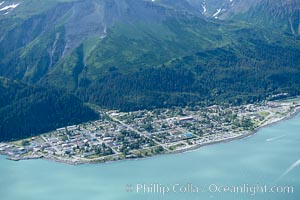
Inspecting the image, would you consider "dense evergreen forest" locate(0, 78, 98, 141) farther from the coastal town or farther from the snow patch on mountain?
the snow patch on mountain

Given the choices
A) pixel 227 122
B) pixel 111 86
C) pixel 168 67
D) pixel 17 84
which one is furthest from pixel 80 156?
pixel 168 67

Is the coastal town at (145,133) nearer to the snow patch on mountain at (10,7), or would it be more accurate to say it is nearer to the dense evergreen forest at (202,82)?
the dense evergreen forest at (202,82)

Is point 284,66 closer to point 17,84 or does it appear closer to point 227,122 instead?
point 227,122

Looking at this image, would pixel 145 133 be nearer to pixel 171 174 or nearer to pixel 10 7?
pixel 171 174

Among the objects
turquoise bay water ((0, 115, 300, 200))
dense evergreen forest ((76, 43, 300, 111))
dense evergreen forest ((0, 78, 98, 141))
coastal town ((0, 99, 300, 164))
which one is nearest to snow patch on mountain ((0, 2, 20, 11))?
dense evergreen forest ((76, 43, 300, 111))

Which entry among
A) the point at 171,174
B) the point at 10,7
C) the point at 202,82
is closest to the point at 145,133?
the point at 171,174

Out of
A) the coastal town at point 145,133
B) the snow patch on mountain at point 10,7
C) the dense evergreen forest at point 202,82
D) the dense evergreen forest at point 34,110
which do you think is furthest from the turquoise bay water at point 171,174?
the snow patch on mountain at point 10,7
